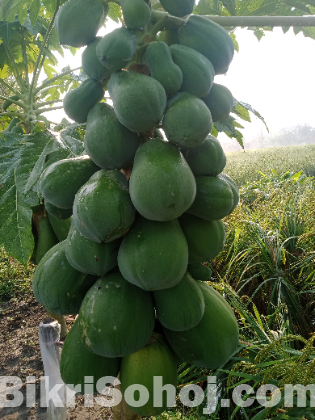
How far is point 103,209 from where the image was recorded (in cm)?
72

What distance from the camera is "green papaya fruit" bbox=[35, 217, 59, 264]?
1519 mm

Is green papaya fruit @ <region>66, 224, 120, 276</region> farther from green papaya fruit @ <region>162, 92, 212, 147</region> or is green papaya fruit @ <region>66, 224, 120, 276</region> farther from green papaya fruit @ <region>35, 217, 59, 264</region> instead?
green papaya fruit @ <region>35, 217, 59, 264</region>

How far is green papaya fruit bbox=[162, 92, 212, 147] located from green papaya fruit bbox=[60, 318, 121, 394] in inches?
23.0

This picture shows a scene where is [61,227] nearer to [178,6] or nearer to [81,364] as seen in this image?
[81,364]

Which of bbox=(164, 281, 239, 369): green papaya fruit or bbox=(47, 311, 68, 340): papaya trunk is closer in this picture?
bbox=(164, 281, 239, 369): green papaya fruit

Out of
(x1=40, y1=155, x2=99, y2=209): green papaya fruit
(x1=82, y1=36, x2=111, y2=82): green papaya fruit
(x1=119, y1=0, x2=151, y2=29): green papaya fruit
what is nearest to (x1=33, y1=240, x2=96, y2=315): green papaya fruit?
(x1=40, y1=155, x2=99, y2=209): green papaya fruit

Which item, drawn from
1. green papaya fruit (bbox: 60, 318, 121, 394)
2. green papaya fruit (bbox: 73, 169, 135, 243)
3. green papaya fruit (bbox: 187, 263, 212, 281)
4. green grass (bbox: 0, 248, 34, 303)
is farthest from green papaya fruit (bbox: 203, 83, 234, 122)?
green grass (bbox: 0, 248, 34, 303)

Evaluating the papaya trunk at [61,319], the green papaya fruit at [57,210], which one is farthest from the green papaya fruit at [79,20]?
the papaya trunk at [61,319]

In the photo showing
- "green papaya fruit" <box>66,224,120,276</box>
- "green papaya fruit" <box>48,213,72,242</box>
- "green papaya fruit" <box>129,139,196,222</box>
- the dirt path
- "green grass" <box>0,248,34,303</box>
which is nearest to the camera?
"green papaya fruit" <box>129,139,196,222</box>

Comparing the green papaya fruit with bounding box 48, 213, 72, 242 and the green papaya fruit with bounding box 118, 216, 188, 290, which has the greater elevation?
the green papaya fruit with bounding box 118, 216, 188, 290

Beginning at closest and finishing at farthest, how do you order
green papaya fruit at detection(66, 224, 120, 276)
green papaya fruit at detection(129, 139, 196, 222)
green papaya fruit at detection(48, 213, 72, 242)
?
green papaya fruit at detection(129, 139, 196, 222) → green papaya fruit at detection(66, 224, 120, 276) → green papaya fruit at detection(48, 213, 72, 242)

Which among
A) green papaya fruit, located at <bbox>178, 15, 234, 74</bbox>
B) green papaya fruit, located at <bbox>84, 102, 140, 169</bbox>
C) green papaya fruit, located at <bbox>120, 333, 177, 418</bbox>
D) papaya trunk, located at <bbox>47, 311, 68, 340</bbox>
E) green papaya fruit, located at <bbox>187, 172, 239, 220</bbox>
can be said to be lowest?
papaya trunk, located at <bbox>47, 311, 68, 340</bbox>

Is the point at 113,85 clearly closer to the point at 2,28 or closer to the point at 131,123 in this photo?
the point at 131,123

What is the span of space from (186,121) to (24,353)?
3659mm
